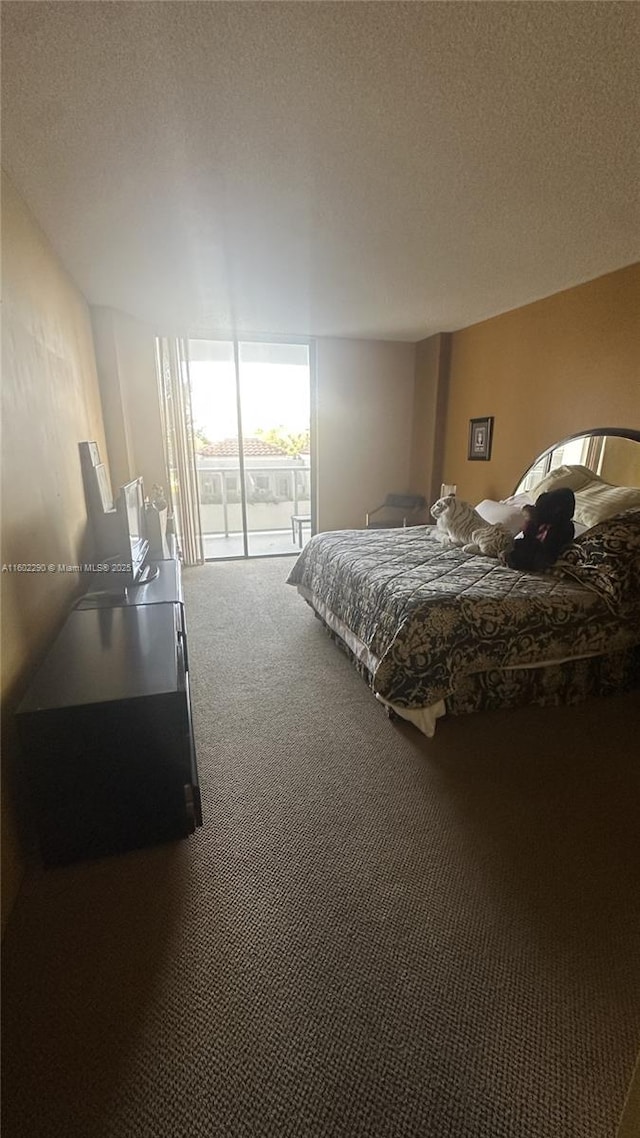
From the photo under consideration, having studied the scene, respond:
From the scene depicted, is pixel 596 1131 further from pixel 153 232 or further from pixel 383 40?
pixel 153 232

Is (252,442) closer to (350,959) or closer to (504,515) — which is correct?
(504,515)

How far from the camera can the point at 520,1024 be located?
1111 mm

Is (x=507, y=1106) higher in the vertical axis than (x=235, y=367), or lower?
lower

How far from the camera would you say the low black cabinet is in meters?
1.41

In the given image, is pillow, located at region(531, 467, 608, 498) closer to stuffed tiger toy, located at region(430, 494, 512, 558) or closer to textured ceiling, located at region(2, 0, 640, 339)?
stuffed tiger toy, located at region(430, 494, 512, 558)

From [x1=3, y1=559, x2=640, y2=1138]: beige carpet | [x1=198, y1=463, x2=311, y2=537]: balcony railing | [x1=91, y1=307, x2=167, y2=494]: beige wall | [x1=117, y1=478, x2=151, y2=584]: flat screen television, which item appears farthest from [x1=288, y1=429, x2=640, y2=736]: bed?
[x1=198, y1=463, x2=311, y2=537]: balcony railing

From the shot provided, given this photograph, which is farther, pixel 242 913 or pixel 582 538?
pixel 582 538

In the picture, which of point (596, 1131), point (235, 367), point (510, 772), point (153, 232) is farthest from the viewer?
point (235, 367)

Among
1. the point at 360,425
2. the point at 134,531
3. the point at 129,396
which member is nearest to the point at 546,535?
the point at 134,531

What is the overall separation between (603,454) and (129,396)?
413cm

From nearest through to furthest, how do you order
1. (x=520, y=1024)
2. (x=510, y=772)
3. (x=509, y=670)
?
(x=520, y=1024) → (x=510, y=772) → (x=509, y=670)

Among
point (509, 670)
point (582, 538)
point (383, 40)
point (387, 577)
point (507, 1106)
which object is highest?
point (383, 40)

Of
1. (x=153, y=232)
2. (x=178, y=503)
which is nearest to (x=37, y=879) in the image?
(x=153, y=232)

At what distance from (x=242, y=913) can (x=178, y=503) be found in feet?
13.8
